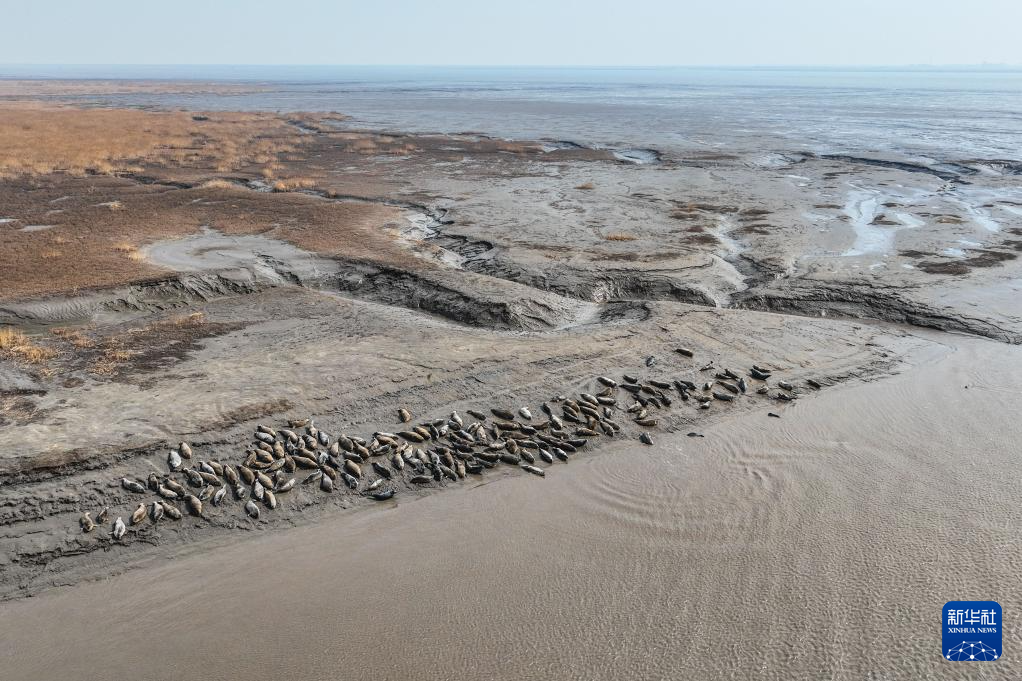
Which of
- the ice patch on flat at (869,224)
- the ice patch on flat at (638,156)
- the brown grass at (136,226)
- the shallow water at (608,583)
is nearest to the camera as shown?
the shallow water at (608,583)

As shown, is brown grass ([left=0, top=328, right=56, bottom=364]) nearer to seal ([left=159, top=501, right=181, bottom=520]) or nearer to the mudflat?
the mudflat

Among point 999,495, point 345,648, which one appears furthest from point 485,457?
point 999,495

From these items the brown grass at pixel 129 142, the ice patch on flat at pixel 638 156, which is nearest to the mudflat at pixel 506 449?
the brown grass at pixel 129 142

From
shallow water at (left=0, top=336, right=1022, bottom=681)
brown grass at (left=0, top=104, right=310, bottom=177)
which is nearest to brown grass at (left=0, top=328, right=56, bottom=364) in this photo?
shallow water at (left=0, top=336, right=1022, bottom=681)

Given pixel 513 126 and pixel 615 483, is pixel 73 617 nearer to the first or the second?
pixel 615 483

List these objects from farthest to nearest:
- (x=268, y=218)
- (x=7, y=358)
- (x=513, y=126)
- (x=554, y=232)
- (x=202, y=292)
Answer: (x=513, y=126) < (x=268, y=218) < (x=554, y=232) < (x=202, y=292) < (x=7, y=358)

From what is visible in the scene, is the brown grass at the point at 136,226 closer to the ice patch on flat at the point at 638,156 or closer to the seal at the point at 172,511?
the seal at the point at 172,511

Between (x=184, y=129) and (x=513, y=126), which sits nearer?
(x=184, y=129)
